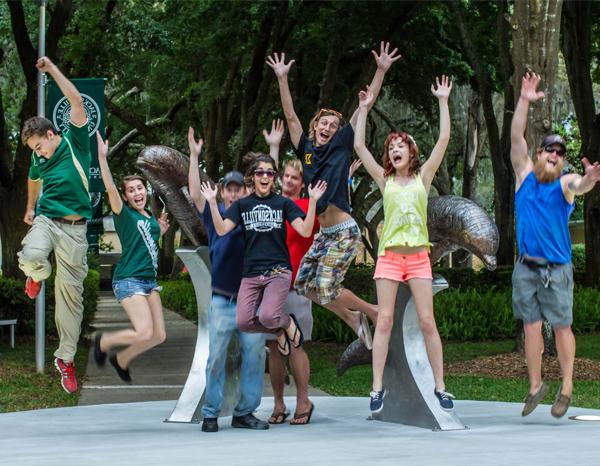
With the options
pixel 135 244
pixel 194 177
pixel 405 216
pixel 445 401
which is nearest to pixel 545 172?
pixel 405 216

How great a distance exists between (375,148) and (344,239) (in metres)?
24.0

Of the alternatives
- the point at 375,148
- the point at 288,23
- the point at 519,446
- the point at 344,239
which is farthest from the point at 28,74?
the point at 375,148

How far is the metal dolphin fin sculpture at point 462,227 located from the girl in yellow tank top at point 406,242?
490 mm

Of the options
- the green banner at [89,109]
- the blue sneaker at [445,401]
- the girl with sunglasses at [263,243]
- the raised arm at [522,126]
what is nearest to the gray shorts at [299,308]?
the girl with sunglasses at [263,243]

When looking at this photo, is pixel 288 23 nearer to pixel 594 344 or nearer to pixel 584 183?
pixel 594 344

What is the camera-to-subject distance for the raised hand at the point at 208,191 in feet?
26.1

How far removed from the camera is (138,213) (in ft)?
28.2

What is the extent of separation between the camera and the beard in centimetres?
812

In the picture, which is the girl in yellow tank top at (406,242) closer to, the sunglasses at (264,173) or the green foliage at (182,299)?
the sunglasses at (264,173)

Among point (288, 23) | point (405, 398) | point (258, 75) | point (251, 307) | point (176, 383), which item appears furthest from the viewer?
point (258, 75)

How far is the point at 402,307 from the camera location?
28.7 ft

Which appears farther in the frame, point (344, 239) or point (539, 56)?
point (539, 56)

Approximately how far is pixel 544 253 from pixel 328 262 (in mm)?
1594

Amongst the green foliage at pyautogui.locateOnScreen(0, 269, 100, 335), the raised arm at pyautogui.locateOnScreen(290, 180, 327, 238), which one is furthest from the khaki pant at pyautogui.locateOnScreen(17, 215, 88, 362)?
the green foliage at pyautogui.locateOnScreen(0, 269, 100, 335)
